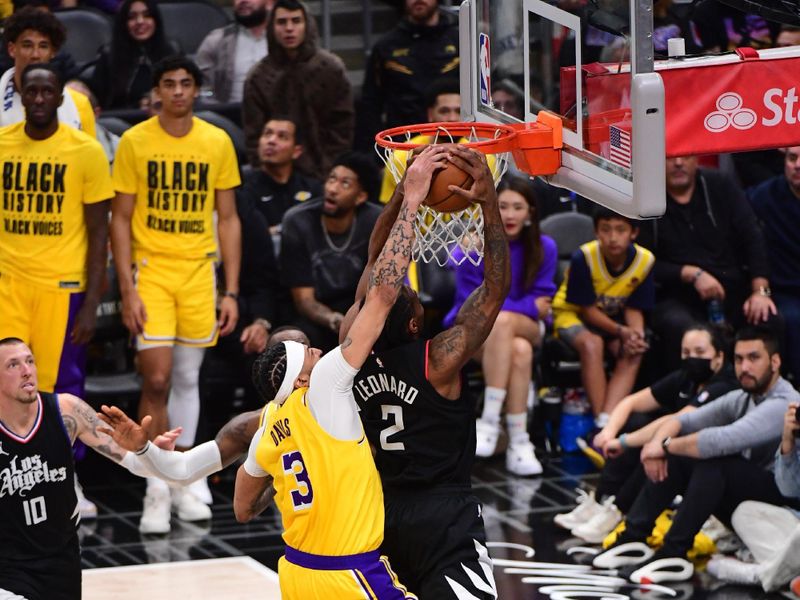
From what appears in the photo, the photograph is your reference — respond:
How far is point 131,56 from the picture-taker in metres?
11.2

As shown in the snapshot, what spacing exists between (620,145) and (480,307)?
2.55ft

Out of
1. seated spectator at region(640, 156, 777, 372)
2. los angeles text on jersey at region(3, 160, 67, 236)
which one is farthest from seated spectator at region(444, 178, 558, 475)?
los angeles text on jersey at region(3, 160, 67, 236)

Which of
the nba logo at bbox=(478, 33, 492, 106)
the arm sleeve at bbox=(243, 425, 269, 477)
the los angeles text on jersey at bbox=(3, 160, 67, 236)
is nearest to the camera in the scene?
the arm sleeve at bbox=(243, 425, 269, 477)

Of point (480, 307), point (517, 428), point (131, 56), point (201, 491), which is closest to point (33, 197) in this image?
point (201, 491)

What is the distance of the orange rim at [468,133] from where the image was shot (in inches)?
229

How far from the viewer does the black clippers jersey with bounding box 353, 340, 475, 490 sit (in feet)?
18.2

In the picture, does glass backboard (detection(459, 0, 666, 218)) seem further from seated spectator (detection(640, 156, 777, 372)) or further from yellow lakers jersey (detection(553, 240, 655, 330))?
seated spectator (detection(640, 156, 777, 372))

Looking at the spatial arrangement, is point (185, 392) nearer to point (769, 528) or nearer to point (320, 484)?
point (769, 528)

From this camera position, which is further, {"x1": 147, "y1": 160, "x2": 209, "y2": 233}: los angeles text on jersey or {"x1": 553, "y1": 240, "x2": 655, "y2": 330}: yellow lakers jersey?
{"x1": 553, "y1": 240, "x2": 655, "y2": 330}: yellow lakers jersey

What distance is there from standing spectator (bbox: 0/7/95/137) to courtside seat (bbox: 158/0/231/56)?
2.99 metres

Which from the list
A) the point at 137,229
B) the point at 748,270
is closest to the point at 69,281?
the point at 137,229

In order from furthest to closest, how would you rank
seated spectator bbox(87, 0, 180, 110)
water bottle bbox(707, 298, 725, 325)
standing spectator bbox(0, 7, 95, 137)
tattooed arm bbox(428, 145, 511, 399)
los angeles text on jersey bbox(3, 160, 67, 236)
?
seated spectator bbox(87, 0, 180, 110) → water bottle bbox(707, 298, 725, 325) → standing spectator bbox(0, 7, 95, 137) → los angeles text on jersey bbox(3, 160, 67, 236) → tattooed arm bbox(428, 145, 511, 399)

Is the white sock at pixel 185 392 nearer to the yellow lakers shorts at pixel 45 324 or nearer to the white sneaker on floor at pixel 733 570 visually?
the yellow lakers shorts at pixel 45 324

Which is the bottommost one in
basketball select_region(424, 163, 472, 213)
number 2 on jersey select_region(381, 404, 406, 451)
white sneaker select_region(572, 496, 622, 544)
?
white sneaker select_region(572, 496, 622, 544)
